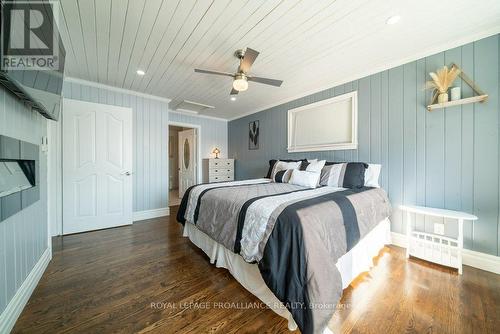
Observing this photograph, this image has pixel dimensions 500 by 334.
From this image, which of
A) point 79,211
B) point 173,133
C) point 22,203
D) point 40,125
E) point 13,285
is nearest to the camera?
point 13,285

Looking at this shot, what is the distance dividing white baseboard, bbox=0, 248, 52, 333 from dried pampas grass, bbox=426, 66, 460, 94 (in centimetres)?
405

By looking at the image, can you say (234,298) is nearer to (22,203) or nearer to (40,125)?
(22,203)

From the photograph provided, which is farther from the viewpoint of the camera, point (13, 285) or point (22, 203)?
point (22, 203)

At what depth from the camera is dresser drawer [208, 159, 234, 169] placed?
469 centimetres

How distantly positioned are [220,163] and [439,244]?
4.11 meters

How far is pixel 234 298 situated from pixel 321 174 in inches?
73.5

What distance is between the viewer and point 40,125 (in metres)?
1.89

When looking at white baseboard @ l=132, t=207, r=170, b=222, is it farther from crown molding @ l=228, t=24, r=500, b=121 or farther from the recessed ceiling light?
the recessed ceiling light

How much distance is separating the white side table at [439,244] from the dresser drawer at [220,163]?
3782mm

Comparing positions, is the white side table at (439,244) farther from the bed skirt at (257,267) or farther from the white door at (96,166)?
the white door at (96,166)

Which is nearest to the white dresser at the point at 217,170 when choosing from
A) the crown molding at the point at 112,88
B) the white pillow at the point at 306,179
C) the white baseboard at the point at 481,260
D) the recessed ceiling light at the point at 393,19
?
the crown molding at the point at 112,88

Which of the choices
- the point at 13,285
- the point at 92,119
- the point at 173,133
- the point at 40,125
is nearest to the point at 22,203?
the point at 13,285

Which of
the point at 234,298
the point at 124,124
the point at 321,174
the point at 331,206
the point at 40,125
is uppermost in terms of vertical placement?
the point at 124,124

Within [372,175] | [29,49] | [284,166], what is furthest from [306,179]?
[29,49]
